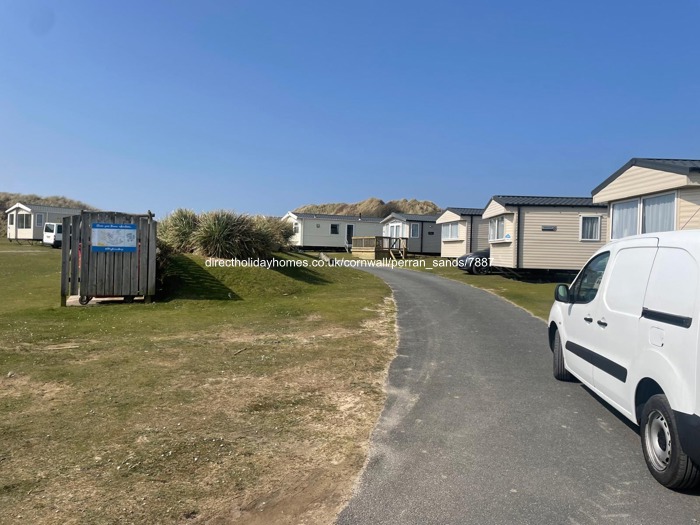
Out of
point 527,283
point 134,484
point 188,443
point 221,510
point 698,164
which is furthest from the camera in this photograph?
point 527,283

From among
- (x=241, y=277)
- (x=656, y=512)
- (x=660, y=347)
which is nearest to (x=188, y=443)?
(x=656, y=512)

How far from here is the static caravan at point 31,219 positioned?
42.8 m

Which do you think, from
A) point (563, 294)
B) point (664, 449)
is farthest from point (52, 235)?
point (664, 449)

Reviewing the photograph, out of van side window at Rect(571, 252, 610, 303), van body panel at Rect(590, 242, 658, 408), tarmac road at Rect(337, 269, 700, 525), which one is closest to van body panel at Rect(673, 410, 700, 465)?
tarmac road at Rect(337, 269, 700, 525)

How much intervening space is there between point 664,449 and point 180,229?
59.4 ft

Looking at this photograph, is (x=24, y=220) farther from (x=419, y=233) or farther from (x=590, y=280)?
(x=590, y=280)

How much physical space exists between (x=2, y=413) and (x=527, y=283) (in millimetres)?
19950

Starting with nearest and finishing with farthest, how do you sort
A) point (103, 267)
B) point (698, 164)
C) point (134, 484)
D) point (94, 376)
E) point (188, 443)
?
point (134, 484), point (188, 443), point (94, 376), point (103, 267), point (698, 164)

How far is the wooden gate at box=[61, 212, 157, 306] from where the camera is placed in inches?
500

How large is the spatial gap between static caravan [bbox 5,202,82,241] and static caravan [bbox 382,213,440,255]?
26.1 metres

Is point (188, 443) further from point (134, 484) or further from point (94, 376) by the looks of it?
point (94, 376)

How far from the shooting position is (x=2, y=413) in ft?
16.5

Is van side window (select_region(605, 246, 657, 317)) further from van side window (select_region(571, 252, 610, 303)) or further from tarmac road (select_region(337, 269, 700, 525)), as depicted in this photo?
tarmac road (select_region(337, 269, 700, 525))

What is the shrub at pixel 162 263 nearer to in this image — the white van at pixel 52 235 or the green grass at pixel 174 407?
the green grass at pixel 174 407
